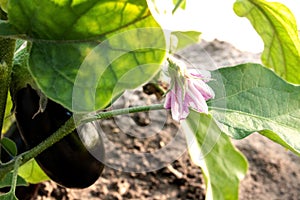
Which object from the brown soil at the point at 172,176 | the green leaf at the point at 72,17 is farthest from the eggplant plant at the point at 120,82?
the brown soil at the point at 172,176

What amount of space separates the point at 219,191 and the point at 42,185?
1.93ft

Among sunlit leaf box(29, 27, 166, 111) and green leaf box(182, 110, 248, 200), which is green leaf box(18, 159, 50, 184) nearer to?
green leaf box(182, 110, 248, 200)

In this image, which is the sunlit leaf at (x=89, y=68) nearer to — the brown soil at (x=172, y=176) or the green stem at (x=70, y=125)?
the green stem at (x=70, y=125)

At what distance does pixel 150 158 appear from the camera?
1447 mm

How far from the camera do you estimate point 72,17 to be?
0.58m

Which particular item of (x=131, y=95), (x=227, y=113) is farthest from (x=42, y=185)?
(x=227, y=113)

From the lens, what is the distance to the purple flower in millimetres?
612

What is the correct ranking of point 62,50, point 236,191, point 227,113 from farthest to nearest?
point 236,191 < point 227,113 < point 62,50

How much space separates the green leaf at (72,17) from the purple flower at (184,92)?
7cm

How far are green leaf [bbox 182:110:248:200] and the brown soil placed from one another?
46 centimetres

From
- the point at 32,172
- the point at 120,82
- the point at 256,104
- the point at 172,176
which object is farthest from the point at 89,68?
the point at 172,176

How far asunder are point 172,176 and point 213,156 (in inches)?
24.5

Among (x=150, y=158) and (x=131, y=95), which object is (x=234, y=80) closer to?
(x=150, y=158)

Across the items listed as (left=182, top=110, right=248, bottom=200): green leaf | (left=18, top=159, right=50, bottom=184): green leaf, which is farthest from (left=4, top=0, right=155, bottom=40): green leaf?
(left=18, top=159, right=50, bottom=184): green leaf
